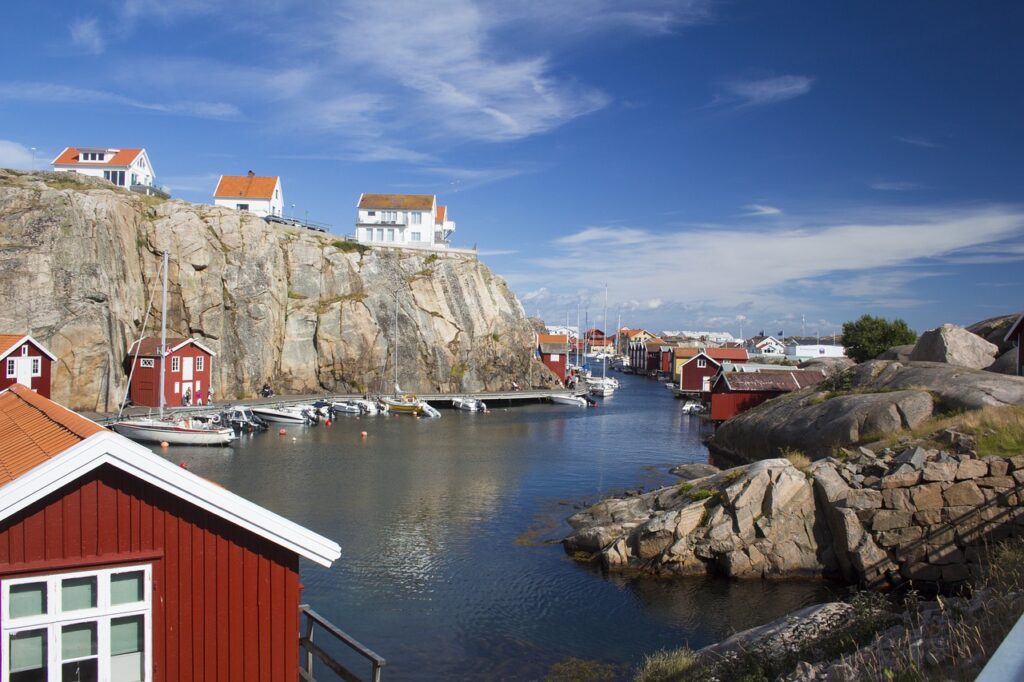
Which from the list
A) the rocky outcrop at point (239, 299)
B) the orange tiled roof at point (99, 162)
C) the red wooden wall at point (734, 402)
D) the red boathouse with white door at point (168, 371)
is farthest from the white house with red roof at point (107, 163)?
the red wooden wall at point (734, 402)

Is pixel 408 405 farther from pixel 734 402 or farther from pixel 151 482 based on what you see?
pixel 151 482

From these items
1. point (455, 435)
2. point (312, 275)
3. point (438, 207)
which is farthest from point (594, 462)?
point (438, 207)

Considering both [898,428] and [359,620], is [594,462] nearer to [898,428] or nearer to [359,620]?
[898,428]

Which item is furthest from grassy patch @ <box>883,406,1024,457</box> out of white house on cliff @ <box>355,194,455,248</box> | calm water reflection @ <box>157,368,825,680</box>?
white house on cliff @ <box>355,194,455,248</box>

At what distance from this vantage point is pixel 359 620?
1947 centimetres

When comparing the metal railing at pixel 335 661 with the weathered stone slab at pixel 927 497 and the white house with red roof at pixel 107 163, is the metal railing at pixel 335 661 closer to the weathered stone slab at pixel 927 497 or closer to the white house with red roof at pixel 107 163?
the weathered stone slab at pixel 927 497

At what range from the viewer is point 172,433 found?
46.8m

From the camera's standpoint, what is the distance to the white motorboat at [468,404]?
2908 inches

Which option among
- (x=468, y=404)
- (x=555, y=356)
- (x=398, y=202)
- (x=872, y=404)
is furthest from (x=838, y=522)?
(x=398, y=202)

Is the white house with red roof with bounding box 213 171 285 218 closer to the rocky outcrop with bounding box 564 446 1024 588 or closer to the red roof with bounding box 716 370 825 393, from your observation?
the red roof with bounding box 716 370 825 393

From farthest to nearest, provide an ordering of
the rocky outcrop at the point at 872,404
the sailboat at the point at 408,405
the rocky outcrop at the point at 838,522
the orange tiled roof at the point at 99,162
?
1. the orange tiled roof at the point at 99,162
2. the sailboat at the point at 408,405
3. the rocky outcrop at the point at 872,404
4. the rocky outcrop at the point at 838,522

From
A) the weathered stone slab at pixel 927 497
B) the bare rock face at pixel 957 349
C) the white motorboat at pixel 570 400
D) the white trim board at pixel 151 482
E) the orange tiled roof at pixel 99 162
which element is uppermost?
the orange tiled roof at pixel 99 162

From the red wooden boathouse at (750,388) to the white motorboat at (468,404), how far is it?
965 inches

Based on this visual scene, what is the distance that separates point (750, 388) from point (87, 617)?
5555cm
